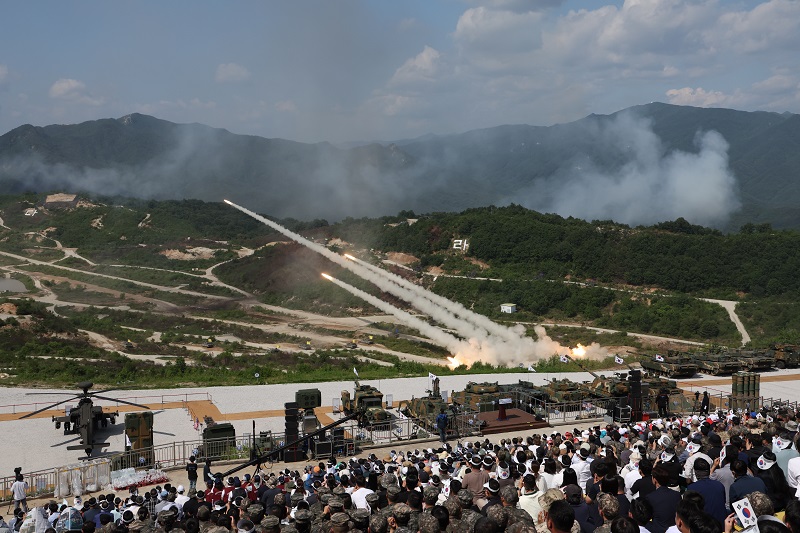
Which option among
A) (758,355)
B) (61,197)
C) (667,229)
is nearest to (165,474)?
(758,355)

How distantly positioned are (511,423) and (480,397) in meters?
3.20

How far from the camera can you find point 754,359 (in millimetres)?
44156

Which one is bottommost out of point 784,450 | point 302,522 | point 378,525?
point 302,522

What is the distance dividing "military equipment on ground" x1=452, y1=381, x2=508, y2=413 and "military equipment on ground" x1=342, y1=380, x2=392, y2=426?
3.80m

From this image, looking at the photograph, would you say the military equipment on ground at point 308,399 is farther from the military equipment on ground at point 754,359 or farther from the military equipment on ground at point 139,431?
the military equipment on ground at point 754,359

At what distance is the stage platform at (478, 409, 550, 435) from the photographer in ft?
96.2

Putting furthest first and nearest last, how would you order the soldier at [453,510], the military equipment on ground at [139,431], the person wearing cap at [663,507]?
the military equipment on ground at [139,431], the soldier at [453,510], the person wearing cap at [663,507]

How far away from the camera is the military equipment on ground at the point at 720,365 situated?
143 ft

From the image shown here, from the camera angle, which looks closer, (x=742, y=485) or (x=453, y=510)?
(x=453, y=510)

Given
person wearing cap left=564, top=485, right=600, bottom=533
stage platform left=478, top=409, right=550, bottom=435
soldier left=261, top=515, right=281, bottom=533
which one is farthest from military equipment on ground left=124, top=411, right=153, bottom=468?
person wearing cap left=564, top=485, right=600, bottom=533

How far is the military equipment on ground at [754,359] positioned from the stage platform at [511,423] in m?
20.0

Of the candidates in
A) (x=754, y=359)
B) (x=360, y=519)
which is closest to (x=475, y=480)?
(x=360, y=519)

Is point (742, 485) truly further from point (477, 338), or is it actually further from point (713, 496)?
point (477, 338)

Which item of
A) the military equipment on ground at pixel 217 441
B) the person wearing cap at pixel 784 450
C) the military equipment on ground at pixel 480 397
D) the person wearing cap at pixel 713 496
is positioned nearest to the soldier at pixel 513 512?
the person wearing cap at pixel 713 496
